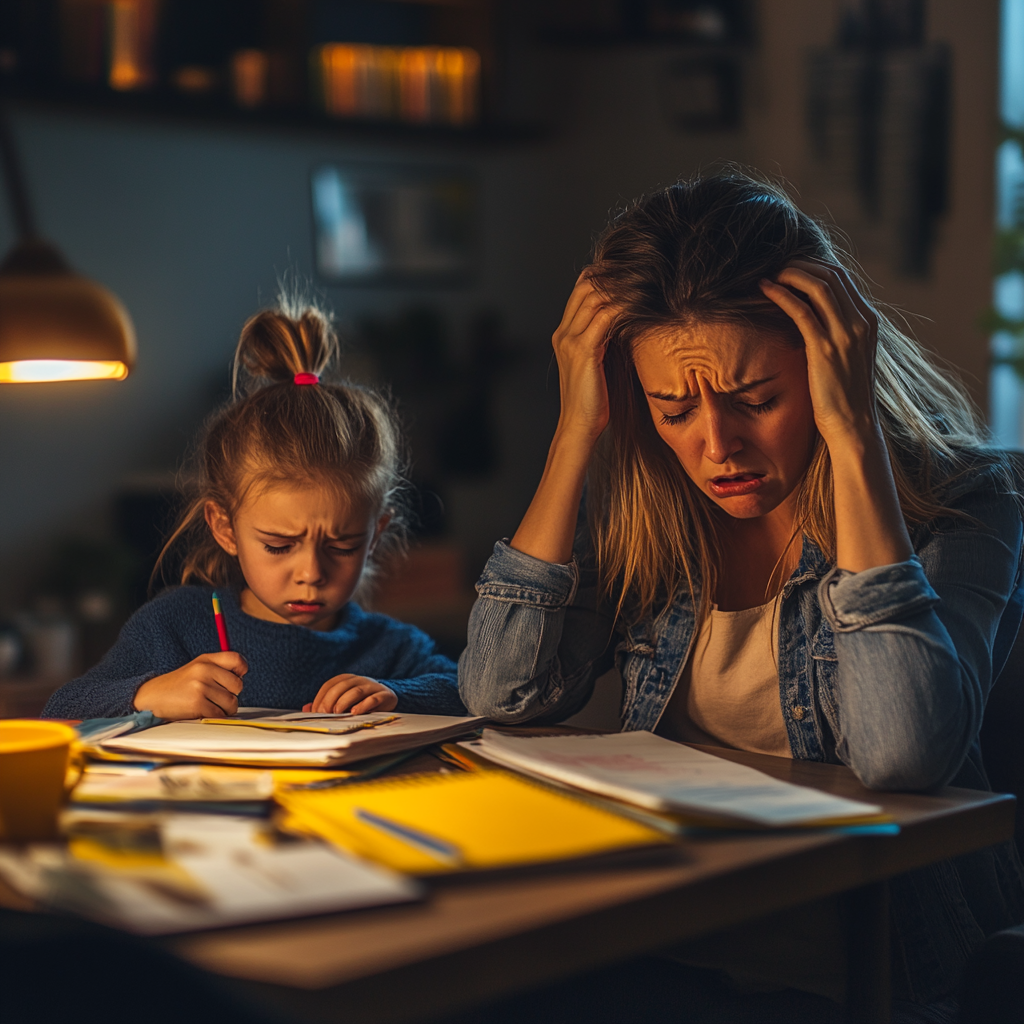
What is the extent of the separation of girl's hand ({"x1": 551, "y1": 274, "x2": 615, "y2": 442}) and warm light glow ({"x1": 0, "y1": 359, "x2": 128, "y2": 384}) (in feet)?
1.66

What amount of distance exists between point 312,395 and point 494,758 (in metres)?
0.70

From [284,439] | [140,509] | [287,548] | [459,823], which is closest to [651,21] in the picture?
[140,509]

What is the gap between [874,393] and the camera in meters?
1.14

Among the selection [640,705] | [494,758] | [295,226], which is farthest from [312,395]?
[295,226]

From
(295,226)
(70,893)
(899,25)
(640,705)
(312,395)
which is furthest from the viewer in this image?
(295,226)

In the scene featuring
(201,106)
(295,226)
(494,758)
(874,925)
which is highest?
(201,106)

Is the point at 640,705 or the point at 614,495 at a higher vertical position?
the point at 614,495

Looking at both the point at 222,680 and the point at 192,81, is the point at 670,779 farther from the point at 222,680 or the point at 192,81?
the point at 192,81

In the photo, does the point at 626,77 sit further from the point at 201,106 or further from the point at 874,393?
the point at 874,393

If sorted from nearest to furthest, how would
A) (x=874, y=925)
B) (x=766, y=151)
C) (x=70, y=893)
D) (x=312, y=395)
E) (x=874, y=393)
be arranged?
(x=70, y=893), (x=874, y=925), (x=874, y=393), (x=312, y=395), (x=766, y=151)

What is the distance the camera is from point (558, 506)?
4.04ft

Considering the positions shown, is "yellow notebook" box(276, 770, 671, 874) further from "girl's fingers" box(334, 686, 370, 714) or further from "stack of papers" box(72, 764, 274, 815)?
"girl's fingers" box(334, 686, 370, 714)

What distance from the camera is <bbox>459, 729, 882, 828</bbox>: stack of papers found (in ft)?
2.61

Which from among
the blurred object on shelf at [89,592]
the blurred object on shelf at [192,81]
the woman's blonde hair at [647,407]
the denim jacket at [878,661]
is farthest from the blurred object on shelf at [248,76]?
the denim jacket at [878,661]
